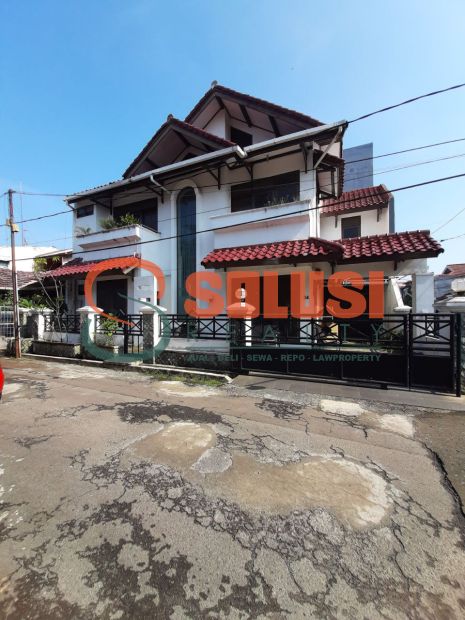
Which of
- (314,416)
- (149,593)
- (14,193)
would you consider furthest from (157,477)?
(14,193)

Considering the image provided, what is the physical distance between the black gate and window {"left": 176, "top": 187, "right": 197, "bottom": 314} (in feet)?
15.2

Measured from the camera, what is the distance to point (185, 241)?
451 inches

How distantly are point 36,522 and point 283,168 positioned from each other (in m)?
10.9

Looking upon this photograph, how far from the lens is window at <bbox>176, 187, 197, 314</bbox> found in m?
11.3

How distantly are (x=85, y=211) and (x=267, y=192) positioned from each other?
873 centimetres

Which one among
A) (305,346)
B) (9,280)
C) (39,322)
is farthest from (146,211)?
(9,280)

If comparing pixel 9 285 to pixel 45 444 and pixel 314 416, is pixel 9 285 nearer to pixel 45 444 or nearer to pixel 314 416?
pixel 45 444

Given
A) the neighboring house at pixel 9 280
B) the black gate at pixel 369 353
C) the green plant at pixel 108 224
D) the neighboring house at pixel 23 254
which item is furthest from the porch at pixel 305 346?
the neighboring house at pixel 23 254

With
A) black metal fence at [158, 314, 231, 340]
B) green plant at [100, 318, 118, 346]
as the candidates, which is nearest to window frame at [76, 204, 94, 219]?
green plant at [100, 318, 118, 346]

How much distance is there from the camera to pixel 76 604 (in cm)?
167

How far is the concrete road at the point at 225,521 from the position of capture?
1736 millimetres

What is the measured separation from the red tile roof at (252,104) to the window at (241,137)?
1.32 metres

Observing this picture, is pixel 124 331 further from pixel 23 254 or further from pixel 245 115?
pixel 23 254

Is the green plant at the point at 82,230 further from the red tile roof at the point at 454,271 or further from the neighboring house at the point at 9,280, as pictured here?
the red tile roof at the point at 454,271
